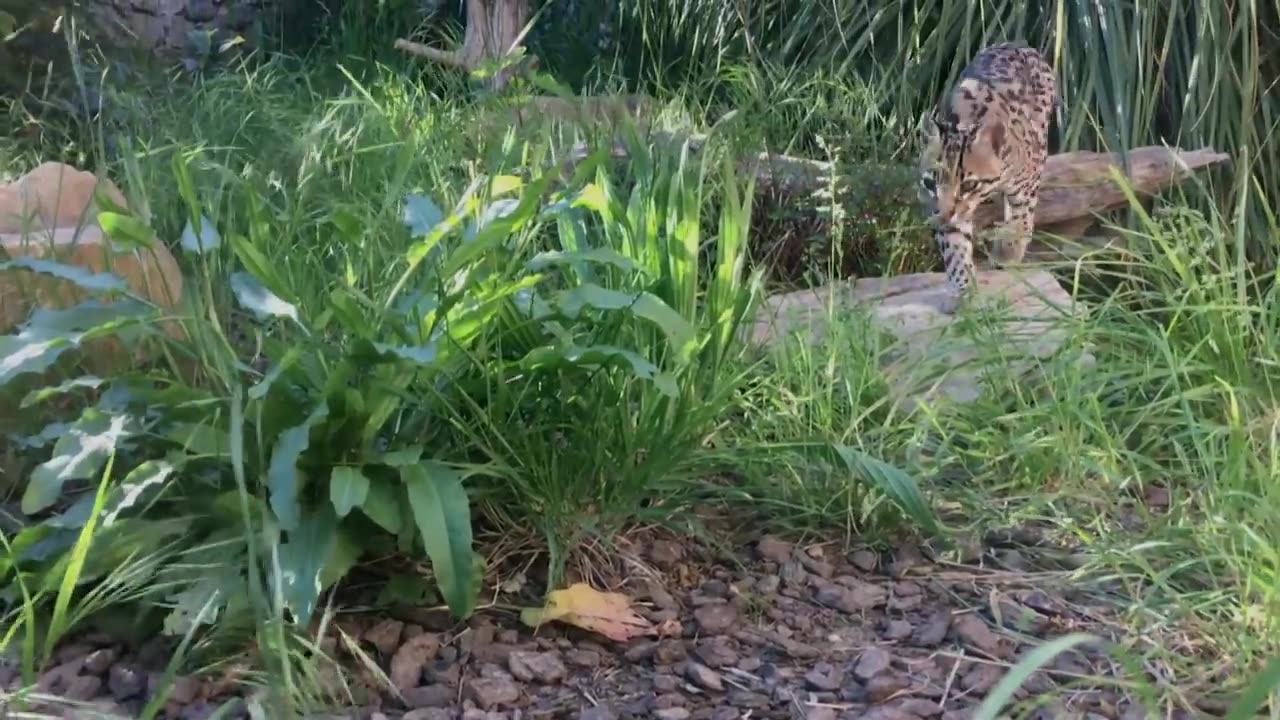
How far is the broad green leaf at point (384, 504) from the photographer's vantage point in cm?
165

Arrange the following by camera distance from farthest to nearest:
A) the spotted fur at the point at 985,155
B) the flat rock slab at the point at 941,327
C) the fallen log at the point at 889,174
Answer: the fallen log at the point at 889,174, the spotted fur at the point at 985,155, the flat rock slab at the point at 941,327

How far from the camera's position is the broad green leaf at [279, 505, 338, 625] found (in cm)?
156

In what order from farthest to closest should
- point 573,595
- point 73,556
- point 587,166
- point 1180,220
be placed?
point 1180,220, point 587,166, point 573,595, point 73,556

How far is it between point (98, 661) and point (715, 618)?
34.7 inches

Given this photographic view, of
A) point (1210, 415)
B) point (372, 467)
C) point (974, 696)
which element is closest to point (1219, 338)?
point (1210, 415)

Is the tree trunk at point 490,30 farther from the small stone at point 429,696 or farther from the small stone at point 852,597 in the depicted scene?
the small stone at point 429,696

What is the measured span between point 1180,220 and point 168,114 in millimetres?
3350

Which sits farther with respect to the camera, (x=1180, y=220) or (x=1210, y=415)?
(x=1180, y=220)

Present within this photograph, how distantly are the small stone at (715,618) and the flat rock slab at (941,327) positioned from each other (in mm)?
760

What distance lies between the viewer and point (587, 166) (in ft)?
6.54

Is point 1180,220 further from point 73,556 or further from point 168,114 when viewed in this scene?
point 168,114

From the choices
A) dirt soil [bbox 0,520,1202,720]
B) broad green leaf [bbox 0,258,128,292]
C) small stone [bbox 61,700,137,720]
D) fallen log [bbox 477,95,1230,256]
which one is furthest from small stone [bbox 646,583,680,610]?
fallen log [bbox 477,95,1230,256]

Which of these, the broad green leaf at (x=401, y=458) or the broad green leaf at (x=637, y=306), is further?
the broad green leaf at (x=637, y=306)

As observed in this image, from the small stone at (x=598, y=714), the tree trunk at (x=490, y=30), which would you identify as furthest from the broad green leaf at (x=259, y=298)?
the tree trunk at (x=490, y=30)
